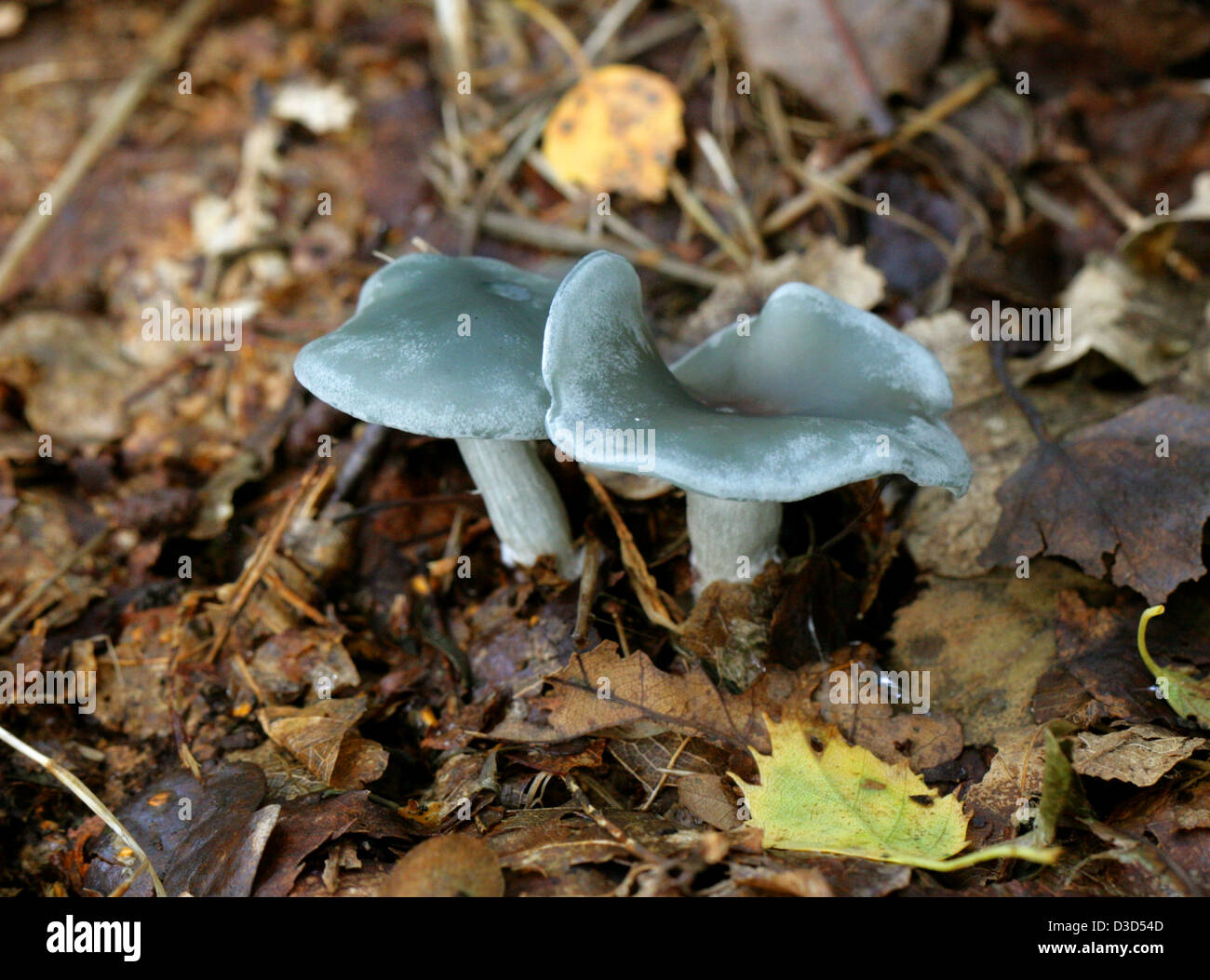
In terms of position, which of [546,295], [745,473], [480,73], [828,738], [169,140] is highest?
[480,73]

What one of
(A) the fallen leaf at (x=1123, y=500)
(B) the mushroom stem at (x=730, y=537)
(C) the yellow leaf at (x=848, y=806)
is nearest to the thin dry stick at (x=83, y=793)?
(C) the yellow leaf at (x=848, y=806)

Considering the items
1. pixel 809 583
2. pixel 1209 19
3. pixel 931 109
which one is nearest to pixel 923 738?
pixel 809 583

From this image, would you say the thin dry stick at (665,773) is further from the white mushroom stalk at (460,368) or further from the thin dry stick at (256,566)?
the thin dry stick at (256,566)

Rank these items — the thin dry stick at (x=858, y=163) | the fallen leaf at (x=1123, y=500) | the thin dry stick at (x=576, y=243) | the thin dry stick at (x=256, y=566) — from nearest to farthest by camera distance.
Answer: the fallen leaf at (x=1123, y=500), the thin dry stick at (x=256, y=566), the thin dry stick at (x=576, y=243), the thin dry stick at (x=858, y=163)

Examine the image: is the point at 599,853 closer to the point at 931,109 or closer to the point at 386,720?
the point at 386,720

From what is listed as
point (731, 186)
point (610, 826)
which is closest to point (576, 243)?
point (731, 186)

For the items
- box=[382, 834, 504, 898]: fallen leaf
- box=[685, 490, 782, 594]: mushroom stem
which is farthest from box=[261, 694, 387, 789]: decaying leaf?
box=[685, 490, 782, 594]: mushroom stem

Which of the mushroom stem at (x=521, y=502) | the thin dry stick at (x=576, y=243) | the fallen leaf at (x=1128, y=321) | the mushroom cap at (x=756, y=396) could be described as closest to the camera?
the mushroom cap at (x=756, y=396)
